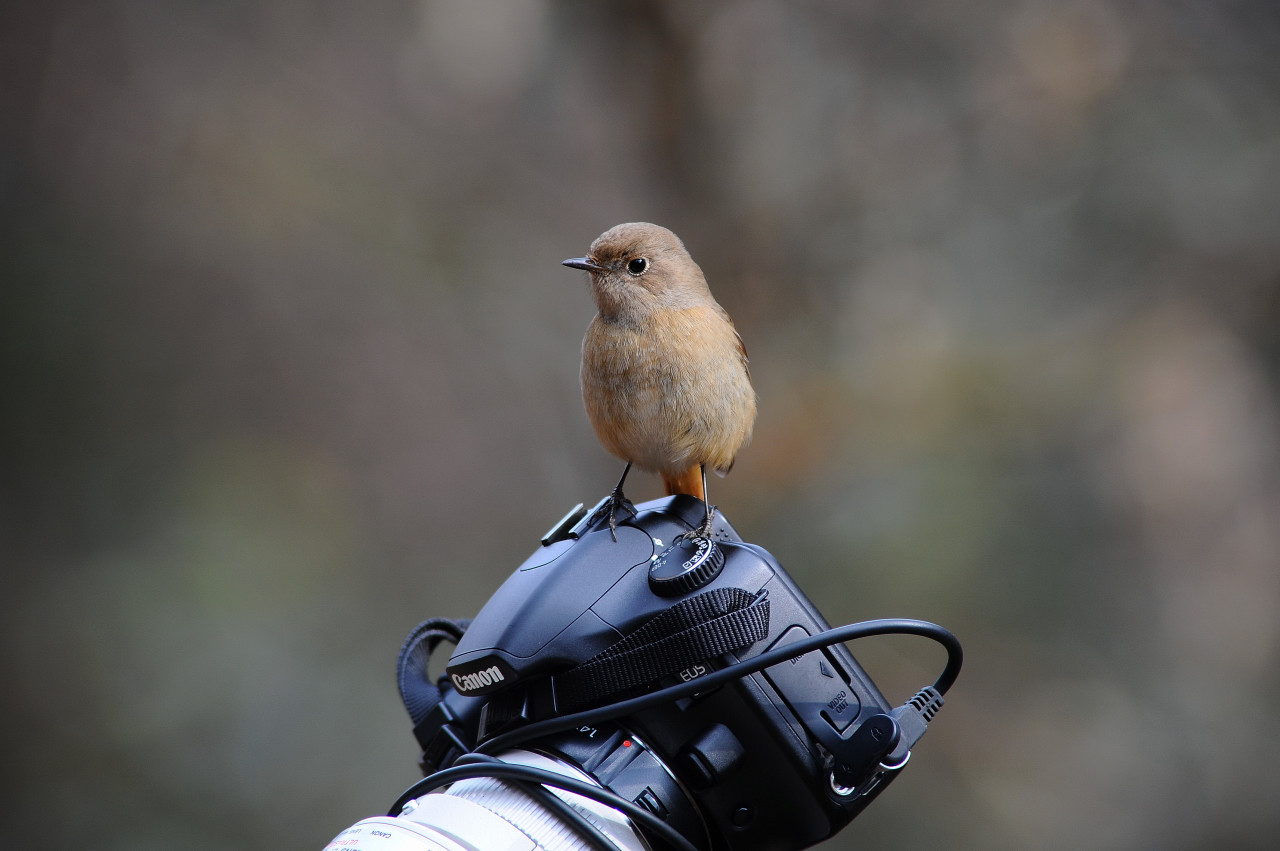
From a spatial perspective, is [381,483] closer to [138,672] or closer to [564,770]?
[138,672]

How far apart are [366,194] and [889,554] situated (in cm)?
215

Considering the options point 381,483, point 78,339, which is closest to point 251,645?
point 381,483

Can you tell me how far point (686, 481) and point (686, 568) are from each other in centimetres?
76

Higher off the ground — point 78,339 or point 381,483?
point 78,339

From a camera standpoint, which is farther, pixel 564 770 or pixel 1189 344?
pixel 1189 344

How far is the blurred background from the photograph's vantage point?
262 centimetres

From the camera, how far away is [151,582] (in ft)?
8.66

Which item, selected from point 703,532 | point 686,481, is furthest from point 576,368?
point 703,532

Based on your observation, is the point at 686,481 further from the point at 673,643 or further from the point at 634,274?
the point at 673,643

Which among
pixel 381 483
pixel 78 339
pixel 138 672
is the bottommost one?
pixel 138 672

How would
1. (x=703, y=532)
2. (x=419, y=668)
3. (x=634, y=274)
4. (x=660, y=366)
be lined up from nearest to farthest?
(x=703, y=532) → (x=419, y=668) → (x=660, y=366) → (x=634, y=274)

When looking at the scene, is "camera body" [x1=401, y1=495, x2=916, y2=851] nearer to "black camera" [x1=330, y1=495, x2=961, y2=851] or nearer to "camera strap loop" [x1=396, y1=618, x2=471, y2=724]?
"black camera" [x1=330, y1=495, x2=961, y2=851]

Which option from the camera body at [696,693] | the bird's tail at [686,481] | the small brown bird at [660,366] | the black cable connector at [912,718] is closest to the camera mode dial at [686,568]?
the camera body at [696,693]

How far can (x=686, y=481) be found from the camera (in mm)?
1734
